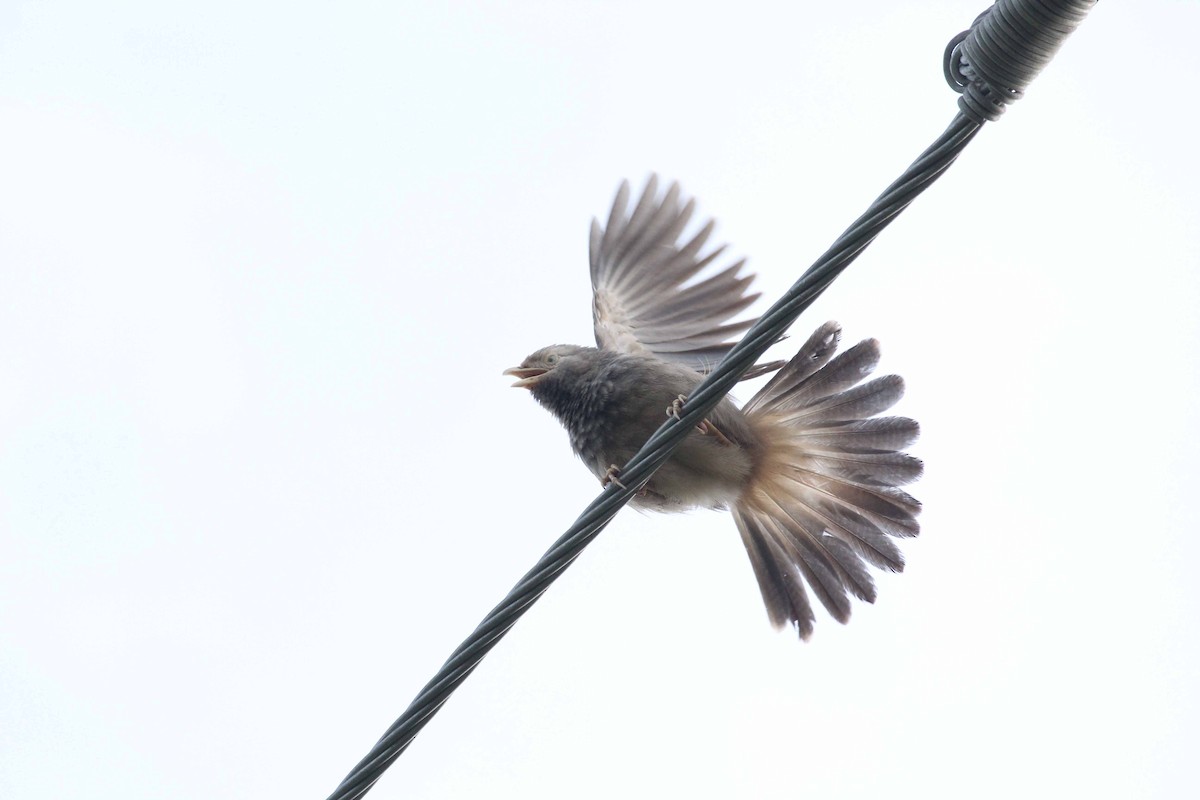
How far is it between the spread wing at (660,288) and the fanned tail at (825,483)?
0.76 metres

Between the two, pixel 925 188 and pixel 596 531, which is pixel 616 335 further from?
pixel 925 188

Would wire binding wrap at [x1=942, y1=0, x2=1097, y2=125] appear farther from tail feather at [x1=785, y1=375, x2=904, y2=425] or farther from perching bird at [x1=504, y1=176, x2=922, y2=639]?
tail feather at [x1=785, y1=375, x2=904, y2=425]

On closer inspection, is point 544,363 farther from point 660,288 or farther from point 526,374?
point 660,288

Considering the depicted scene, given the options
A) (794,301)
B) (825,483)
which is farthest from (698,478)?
(794,301)

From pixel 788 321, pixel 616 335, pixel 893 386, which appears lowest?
pixel 893 386

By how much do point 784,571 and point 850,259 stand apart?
10.9 ft

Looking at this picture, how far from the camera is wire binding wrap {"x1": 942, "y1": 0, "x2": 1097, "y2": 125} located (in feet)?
9.71

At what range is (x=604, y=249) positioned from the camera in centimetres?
754

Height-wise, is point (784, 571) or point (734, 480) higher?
point (734, 480)

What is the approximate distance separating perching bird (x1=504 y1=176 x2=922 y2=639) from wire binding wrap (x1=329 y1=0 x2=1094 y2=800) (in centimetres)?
192

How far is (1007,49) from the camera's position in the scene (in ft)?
9.98

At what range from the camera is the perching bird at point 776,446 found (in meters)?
5.74

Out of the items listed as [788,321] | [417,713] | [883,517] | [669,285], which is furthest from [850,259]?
[669,285]

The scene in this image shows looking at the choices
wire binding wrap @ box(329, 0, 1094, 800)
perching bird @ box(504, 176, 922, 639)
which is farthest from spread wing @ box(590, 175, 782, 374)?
wire binding wrap @ box(329, 0, 1094, 800)
